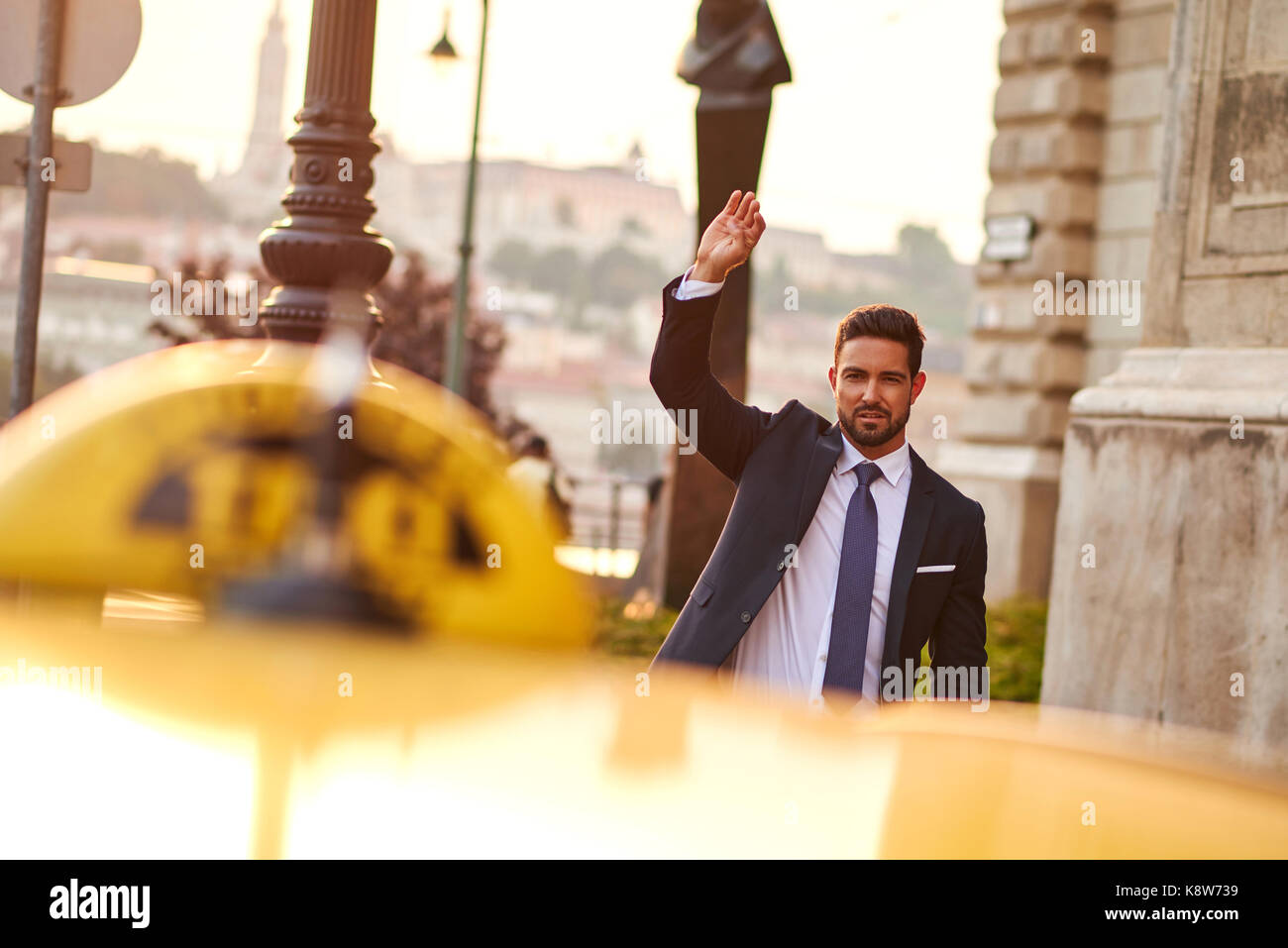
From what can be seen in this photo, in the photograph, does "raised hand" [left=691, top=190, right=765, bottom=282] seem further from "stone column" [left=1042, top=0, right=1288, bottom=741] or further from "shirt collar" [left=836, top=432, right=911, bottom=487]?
"stone column" [left=1042, top=0, right=1288, bottom=741]

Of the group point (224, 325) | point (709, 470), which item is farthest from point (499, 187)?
point (709, 470)

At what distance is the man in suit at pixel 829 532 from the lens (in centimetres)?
320

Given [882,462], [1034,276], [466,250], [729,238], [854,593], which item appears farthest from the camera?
[466,250]

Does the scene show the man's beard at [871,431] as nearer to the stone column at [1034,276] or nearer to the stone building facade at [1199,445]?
the stone building facade at [1199,445]

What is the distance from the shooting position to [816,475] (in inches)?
132

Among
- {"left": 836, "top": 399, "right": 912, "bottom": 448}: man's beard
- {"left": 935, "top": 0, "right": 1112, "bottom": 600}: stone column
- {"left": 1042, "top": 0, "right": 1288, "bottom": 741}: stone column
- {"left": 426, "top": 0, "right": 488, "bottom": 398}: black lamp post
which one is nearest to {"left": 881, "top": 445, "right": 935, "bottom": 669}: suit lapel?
{"left": 836, "top": 399, "right": 912, "bottom": 448}: man's beard

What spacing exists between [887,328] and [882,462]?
0.29m

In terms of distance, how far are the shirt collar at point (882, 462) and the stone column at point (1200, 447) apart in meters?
2.14

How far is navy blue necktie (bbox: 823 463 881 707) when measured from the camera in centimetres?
312

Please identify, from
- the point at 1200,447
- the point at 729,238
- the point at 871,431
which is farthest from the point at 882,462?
the point at 1200,447

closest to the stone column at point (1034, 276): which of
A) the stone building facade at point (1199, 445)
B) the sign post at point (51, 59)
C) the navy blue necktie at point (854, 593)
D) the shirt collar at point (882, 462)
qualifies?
the stone building facade at point (1199, 445)

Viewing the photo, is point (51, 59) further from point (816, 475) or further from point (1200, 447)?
point (1200, 447)

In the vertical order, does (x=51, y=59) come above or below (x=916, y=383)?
above

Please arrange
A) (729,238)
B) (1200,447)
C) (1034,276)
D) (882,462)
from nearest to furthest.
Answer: (729,238) → (882,462) → (1200,447) → (1034,276)
